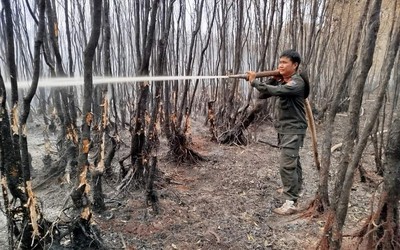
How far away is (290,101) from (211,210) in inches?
54.2

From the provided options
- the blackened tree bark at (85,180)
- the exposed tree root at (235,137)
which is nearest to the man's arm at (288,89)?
the blackened tree bark at (85,180)

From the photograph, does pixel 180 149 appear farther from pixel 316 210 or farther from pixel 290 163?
pixel 316 210

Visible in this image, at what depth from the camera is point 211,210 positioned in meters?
3.38

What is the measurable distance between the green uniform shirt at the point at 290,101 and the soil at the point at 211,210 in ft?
2.70

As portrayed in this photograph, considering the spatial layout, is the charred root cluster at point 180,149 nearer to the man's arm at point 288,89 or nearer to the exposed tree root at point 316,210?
the man's arm at point 288,89

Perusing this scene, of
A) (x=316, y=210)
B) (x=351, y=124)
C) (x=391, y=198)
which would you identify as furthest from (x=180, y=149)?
(x=391, y=198)

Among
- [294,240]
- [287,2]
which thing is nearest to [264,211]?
[294,240]

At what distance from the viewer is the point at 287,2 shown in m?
9.54

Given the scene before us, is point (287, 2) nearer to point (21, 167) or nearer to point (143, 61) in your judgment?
point (143, 61)

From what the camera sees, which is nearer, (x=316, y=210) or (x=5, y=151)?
(x=5, y=151)

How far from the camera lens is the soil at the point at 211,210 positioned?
8.99ft

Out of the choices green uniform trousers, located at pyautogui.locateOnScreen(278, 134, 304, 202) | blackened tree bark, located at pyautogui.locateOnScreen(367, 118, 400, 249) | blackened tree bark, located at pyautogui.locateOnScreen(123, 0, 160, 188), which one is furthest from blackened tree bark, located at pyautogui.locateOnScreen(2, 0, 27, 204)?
green uniform trousers, located at pyautogui.locateOnScreen(278, 134, 304, 202)

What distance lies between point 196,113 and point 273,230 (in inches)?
→ 336

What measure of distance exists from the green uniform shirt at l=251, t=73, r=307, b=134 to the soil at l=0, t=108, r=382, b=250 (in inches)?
32.4
